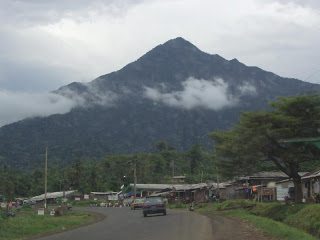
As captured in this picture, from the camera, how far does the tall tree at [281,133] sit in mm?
37531

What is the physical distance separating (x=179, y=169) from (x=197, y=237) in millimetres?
113799

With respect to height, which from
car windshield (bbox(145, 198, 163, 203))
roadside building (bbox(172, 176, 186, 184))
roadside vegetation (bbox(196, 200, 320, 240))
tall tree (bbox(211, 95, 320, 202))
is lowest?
roadside vegetation (bbox(196, 200, 320, 240))

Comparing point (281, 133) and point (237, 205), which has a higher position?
point (281, 133)

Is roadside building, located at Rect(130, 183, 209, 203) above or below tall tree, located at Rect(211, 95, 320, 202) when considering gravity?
below

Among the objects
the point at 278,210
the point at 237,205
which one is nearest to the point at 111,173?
the point at 237,205

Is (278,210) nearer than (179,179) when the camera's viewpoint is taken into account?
Yes

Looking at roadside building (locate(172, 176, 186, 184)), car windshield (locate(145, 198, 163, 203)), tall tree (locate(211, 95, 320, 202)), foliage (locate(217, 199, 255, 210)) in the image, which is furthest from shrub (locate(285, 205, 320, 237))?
roadside building (locate(172, 176, 186, 184))

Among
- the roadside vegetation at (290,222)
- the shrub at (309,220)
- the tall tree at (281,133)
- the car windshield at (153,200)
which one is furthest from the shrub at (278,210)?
the car windshield at (153,200)

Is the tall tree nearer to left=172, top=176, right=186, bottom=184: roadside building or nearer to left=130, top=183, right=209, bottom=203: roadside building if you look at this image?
left=130, top=183, right=209, bottom=203: roadside building

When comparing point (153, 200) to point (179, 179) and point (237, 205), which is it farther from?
point (179, 179)

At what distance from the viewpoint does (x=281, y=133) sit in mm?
37531

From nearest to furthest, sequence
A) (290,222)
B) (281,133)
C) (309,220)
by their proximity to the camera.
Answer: (309,220) < (290,222) < (281,133)

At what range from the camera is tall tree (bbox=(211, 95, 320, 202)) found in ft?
123

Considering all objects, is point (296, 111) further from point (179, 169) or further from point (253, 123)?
point (179, 169)
